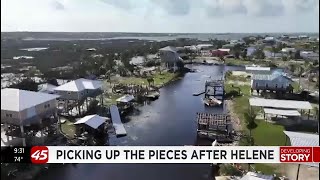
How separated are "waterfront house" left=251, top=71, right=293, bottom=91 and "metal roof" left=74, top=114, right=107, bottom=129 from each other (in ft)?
4.31

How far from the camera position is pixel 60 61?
2738 millimetres

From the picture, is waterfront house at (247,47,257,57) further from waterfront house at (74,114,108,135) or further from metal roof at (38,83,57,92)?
metal roof at (38,83,57,92)

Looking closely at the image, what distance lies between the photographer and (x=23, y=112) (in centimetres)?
246

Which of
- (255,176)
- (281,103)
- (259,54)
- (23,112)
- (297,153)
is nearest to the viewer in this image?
(297,153)

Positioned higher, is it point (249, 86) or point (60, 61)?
point (60, 61)

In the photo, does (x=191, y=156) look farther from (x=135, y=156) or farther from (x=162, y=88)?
(x=162, y=88)

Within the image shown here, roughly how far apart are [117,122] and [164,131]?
47 cm

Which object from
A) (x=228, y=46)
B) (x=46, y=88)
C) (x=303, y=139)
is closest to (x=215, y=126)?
(x=228, y=46)

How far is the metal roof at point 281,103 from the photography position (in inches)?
102

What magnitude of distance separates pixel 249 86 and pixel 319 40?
2.10 feet

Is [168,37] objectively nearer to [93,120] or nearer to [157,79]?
[157,79]

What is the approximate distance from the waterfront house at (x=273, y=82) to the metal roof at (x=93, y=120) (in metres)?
1.31

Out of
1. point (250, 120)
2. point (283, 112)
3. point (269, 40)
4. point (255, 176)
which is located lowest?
point (255, 176)

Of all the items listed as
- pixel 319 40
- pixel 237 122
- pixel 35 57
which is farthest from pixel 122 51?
pixel 319 40
